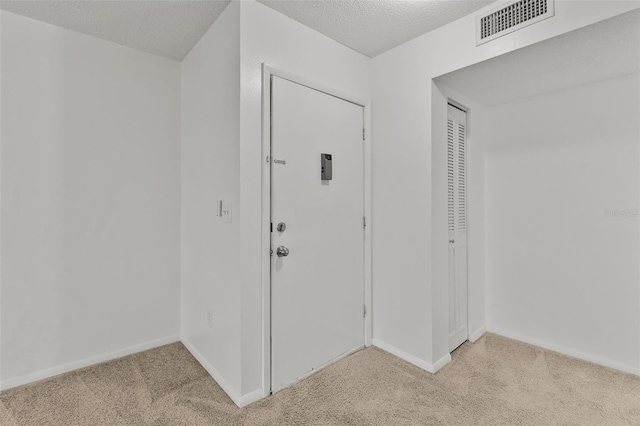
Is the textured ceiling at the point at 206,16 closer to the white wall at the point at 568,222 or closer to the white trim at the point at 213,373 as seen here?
the white wall at the point at 568,222

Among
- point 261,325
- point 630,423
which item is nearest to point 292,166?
point 261,325

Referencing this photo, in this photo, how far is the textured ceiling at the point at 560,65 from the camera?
5.40 feet

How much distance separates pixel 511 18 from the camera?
5.87 feet

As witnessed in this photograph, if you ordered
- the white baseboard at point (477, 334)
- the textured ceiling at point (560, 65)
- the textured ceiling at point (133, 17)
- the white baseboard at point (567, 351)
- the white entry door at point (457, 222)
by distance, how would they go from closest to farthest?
the textured ceiling at point (560, 65) < the textured ceiling at point (133, 17) < the white baseboard at point (567, 351) < the white entry door at point (457, 222) < the white baseboard at point (477, 334)

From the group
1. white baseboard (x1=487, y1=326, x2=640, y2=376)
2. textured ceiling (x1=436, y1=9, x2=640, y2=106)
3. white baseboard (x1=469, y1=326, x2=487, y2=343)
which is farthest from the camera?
white baseboard (x1=469, y1=326, x2=487, y2=343)

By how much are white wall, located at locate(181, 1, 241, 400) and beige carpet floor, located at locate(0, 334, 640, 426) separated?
23 centimetres

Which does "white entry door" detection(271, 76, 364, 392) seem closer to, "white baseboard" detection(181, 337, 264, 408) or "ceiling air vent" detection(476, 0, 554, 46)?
→ "white baseboard" detection(181, 337, 264, 408)

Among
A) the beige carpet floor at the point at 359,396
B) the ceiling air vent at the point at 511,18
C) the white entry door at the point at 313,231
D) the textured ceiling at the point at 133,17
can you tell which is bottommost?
the beige carpet floor at the point at 359,396

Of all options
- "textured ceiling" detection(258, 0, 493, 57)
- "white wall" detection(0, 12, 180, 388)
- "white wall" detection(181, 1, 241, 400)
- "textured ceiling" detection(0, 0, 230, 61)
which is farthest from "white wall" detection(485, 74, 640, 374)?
"white wall" detection(0, 12, 180, 388)

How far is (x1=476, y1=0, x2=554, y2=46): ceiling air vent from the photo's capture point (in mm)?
1680

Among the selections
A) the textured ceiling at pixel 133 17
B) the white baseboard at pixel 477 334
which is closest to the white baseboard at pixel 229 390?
the white baseboard at pixel 477 334

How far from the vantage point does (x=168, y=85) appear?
2.61 meters

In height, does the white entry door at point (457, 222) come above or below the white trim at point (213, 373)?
above

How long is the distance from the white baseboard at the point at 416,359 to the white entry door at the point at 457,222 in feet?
0.77
